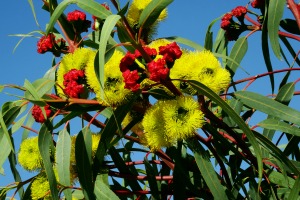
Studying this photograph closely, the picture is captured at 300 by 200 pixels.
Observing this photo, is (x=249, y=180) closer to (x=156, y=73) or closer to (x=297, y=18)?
(x=297, y=18)

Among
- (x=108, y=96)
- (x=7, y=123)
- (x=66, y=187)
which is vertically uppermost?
(x=108, y=96)

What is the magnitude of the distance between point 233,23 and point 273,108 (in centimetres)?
47

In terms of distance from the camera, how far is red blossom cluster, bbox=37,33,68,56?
1726 mm

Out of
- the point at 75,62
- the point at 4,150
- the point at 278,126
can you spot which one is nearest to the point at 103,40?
the point at 75,62

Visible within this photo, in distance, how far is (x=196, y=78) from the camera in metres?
1.32

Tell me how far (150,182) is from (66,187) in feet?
0.96

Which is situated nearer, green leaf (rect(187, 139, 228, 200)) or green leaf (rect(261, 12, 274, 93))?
green leaf (rect(187, 139, 228, 200))

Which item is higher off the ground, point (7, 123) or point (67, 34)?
point (67, 34)

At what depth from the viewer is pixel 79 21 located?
1.81 metres

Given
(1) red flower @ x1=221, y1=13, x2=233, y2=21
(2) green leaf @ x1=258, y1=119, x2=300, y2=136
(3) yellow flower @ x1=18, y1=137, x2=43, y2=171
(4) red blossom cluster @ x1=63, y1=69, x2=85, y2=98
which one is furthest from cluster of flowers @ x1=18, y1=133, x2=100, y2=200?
(1) red flower @ x1=221, y1=13, x2=233, y2=21

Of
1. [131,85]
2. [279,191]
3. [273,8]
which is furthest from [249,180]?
[131,85]

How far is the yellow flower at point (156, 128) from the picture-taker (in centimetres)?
131

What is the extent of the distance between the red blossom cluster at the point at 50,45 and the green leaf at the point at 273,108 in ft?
1.88

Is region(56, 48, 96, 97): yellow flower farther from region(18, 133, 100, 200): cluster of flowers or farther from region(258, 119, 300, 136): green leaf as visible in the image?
region(258, 119, 300, 136): green leaf
